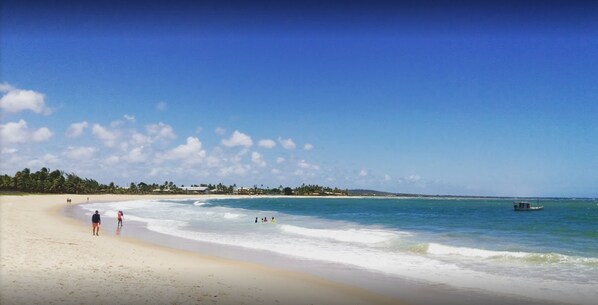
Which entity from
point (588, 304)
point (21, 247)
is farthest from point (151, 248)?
point (588, 304)

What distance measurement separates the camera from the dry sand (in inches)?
441

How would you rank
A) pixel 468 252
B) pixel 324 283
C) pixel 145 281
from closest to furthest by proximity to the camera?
pixel 145 281 < pixel 324 283 < pixel 468 252

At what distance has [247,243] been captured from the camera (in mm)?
27250

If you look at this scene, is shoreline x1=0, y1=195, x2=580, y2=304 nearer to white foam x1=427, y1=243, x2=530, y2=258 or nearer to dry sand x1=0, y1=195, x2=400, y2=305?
dry sand x1=0, y1=195, x2=400, y2=305

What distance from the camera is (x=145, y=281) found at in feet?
43.5

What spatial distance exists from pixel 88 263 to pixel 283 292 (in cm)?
740

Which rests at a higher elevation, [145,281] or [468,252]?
[145,281]

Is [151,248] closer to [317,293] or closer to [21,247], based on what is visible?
[21,247]

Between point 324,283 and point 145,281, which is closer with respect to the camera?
point 145,281

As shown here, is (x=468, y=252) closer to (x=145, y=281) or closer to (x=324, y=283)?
(x=324, y=283)

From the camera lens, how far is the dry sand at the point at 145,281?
11.2 m

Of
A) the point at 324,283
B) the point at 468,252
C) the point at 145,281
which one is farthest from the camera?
the point at 468,252

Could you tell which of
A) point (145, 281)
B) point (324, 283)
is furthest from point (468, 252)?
point (145, 281)

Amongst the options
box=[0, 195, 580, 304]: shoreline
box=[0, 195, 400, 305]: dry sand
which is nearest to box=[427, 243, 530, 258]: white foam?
box=[0, 195, 580, 304]: shoreline
